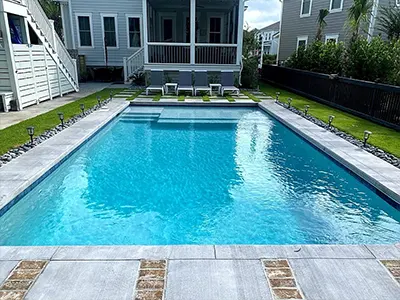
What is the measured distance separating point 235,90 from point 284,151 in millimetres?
6602

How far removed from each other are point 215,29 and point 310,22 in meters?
6.41

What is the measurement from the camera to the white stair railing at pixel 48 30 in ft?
34.7

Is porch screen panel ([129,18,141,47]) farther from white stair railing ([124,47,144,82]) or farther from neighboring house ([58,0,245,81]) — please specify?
white stair railing ([124,47,144,82])

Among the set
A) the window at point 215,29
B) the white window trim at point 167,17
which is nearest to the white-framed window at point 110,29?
the white window trim at point 167,17

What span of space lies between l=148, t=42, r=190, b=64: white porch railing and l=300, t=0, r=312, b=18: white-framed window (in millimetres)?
9741

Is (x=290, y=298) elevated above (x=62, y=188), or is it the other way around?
(x=290, y=298)

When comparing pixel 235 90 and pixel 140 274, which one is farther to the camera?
pixel 235 90

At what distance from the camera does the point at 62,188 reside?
17.2 ft

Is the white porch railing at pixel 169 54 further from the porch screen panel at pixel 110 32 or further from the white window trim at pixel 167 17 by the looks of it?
the porch screen panel at pixel 110 32

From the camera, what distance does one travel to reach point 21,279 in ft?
8.62

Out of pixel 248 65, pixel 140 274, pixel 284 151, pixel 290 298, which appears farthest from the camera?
pixel 248 65

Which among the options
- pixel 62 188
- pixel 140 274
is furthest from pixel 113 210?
pixel 140 274

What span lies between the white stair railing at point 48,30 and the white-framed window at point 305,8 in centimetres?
1461

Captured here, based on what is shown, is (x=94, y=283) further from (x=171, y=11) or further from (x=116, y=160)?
(x=171, y=11)
